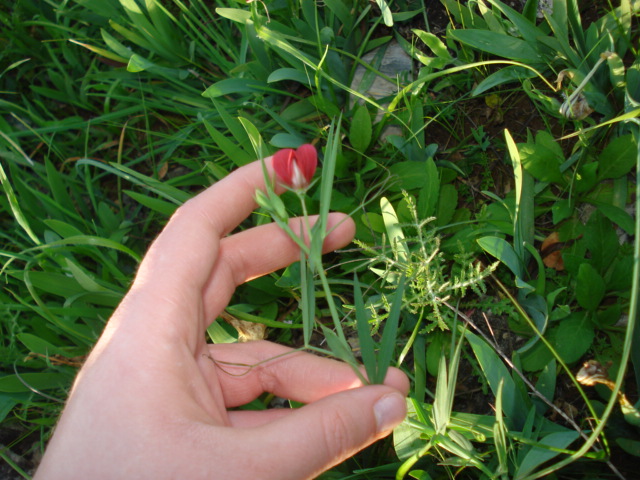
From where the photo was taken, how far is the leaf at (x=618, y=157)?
4.68 ft

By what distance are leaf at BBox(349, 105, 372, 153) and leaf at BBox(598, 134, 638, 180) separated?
2.13ft

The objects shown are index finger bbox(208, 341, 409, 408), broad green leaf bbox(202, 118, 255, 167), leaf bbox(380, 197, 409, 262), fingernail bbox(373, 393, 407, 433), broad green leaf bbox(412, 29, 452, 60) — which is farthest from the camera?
broad green leaf bbox(202, 118, 255, 167)

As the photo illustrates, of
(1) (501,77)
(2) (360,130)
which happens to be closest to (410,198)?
(2) (360,130)

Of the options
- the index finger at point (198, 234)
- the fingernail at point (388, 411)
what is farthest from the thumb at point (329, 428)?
the index finger at point (198, 234)

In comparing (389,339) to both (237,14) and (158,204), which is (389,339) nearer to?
(158,204)

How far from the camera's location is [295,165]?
3.89 ft

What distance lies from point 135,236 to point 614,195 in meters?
1.58

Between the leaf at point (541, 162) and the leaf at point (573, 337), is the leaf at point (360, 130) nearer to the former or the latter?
→ the leaf at point (541, 162)

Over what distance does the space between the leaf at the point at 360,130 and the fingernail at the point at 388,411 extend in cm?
85

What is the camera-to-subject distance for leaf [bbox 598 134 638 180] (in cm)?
143

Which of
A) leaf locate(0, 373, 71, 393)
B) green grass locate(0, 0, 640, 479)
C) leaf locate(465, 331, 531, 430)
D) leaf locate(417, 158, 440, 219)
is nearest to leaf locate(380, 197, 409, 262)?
green grass locate(0, 0, 640, 479)

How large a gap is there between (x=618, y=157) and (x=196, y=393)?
120 cm

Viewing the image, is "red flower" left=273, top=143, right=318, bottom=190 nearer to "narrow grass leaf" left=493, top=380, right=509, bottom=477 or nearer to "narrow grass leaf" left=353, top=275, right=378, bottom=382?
"narrow grass leaf" left=353, top=275, right=378, bottom=382

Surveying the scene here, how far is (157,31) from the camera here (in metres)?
1.99
